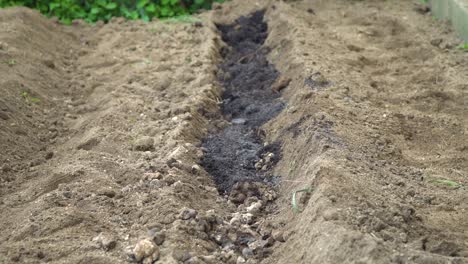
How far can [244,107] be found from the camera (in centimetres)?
542

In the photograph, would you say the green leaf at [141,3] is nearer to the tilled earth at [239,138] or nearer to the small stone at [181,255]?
the tilled earth at [239,138]

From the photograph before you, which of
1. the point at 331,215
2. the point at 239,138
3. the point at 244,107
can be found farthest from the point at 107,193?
the point at 244,107

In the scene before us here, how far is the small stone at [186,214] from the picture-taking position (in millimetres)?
3643

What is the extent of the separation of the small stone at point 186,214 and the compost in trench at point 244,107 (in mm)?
544

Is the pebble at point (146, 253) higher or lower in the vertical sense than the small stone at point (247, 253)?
higher

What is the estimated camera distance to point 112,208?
3869 millimetres

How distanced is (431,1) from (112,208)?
175 inches

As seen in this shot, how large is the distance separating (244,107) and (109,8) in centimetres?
317

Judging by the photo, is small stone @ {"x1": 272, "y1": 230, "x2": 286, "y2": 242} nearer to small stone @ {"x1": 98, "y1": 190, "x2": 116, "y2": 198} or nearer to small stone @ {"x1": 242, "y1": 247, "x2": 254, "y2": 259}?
small stone @ {"x1": 242, "y1": 247, "x2": 254, "y2": 259}

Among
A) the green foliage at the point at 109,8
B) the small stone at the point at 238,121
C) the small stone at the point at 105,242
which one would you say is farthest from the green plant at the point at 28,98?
the green foliage at the point at 109,8

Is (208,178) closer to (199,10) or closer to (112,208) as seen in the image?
(112,208)

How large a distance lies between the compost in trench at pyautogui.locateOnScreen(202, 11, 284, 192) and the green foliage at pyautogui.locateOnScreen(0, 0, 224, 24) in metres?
0.93

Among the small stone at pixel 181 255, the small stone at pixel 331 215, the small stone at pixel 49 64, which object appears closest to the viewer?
the small stone at pixel 331 215

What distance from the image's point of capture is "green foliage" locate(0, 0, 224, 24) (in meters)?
7.99
